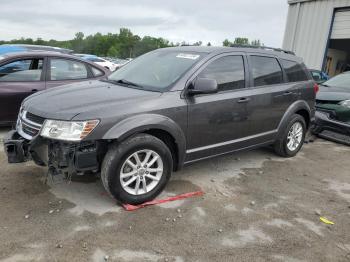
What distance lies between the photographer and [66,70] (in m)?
6.28

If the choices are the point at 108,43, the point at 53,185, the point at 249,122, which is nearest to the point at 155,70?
the point at 249,122

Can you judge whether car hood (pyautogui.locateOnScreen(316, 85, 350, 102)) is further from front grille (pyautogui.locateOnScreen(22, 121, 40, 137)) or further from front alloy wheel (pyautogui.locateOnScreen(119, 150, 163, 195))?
front grille (pyautogui.locateOnScreen(22, 121, 40, 137))

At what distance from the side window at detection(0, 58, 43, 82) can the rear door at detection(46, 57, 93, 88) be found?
0.64 ft

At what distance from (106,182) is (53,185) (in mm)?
983

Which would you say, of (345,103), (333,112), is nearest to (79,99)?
(333,112)

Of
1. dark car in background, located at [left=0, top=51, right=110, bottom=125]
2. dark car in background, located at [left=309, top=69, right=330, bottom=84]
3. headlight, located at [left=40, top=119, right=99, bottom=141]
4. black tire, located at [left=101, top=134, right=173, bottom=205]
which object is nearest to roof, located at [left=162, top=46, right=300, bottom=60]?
black tire, located at [left=101, top=134, right=173, bottom=205]

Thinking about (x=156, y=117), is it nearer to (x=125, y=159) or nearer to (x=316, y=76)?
(x=125, y=159)

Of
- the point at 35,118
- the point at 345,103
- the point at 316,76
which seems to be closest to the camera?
the point at 35,118

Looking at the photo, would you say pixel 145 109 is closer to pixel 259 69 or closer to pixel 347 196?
pixel 259 69

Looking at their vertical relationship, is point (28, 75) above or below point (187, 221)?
above

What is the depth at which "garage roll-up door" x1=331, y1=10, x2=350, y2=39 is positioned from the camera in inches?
540

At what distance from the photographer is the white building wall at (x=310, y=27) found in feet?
47.4

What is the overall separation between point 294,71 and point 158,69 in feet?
7.92

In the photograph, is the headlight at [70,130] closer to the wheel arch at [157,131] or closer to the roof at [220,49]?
the wheel arch at [157,131]
